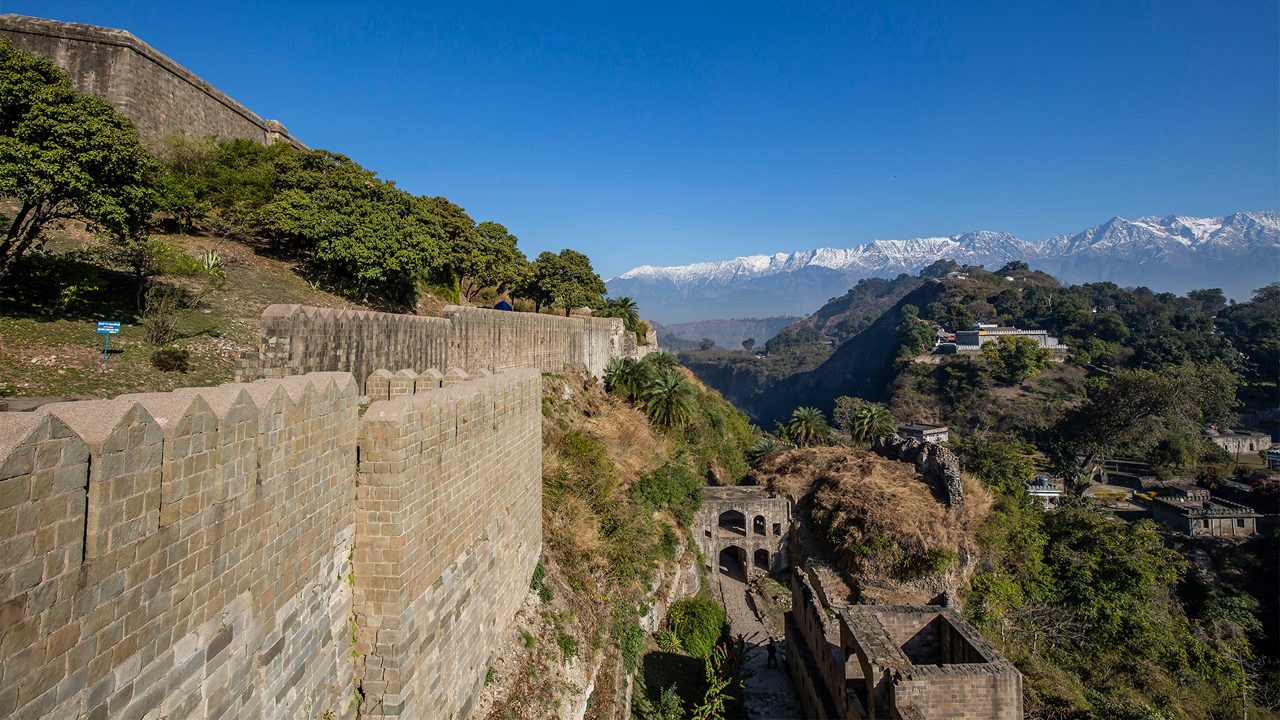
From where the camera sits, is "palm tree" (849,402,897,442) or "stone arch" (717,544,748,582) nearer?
"stone arch" (717,544,748,582)

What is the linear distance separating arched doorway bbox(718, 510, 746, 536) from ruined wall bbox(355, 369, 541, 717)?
2322 centimetres

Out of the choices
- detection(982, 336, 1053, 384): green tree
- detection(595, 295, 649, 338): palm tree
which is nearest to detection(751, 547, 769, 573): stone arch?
detection(595, 295, 649, 338): palm tree

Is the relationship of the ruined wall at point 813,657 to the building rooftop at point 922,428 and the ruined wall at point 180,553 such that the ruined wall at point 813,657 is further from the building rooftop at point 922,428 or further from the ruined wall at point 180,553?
the building rooftop at point 922,428

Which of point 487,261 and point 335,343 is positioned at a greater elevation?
point 487,261

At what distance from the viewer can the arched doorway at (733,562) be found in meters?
28.8

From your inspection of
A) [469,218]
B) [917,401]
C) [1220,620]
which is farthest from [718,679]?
[917,401]

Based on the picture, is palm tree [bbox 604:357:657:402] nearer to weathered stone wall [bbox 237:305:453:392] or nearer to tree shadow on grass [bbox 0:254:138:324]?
weathered stone wall [bbox 237:305:453:392]

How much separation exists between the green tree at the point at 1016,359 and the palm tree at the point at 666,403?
228ft

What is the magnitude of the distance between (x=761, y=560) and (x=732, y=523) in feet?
7.62

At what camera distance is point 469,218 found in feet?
98.6

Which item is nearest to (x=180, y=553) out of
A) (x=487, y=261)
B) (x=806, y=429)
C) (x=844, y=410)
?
(x=487, y=261)

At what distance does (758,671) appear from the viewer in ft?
65.4

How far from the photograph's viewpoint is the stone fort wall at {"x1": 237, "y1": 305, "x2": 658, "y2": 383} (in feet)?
23.0

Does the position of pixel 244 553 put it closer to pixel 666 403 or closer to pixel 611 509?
pixel 611 509
